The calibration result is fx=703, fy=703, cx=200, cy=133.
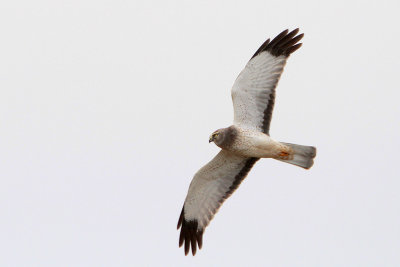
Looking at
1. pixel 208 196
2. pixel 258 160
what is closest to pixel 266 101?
pixel 258 160

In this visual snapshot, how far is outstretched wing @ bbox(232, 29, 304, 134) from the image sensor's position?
13070mm

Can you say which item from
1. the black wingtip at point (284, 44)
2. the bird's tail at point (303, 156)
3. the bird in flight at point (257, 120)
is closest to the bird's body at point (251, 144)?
the bird in flight at point (257, 120)

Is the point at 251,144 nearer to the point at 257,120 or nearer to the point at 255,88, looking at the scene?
the point at 257,120

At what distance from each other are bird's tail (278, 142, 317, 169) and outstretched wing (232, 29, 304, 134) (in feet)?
2.20

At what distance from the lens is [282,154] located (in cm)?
1308

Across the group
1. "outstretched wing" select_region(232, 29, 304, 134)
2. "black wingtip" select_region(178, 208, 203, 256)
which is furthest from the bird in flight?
"black wingtip" select_region(178, 208, 203, 256)

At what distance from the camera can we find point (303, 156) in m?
13.2

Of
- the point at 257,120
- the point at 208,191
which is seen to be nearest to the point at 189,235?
the point at 208,191

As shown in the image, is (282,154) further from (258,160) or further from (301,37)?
(301,37)

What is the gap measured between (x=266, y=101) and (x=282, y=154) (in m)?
1.04

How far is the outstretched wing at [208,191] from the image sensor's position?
44.9 feet

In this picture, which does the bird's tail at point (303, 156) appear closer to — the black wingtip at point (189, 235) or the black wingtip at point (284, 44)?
the black wingtip at point (284, 44)

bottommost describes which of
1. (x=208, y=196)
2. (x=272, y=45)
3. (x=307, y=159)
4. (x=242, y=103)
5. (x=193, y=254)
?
(x=193, y=254)

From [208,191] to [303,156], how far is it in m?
2.07
